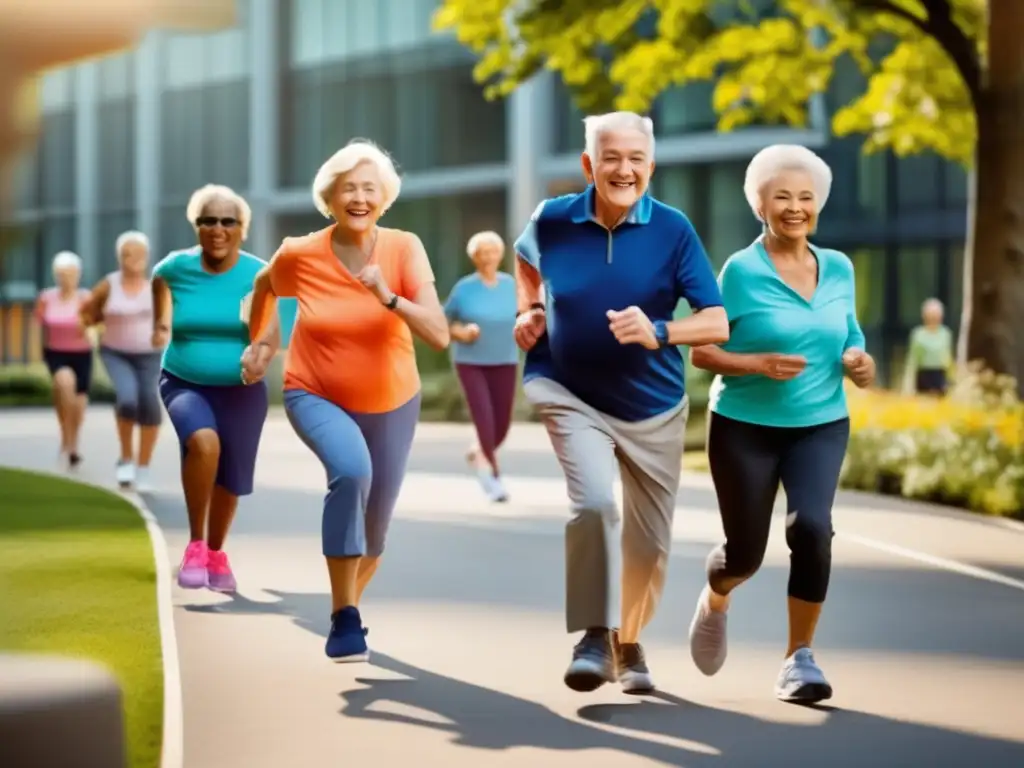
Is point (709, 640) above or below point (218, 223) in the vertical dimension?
below

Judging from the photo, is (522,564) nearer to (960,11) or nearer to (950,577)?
(950,577)

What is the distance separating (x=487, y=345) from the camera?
51.9 ft

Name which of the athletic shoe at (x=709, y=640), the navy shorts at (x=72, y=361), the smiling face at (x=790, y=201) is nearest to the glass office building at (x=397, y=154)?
the navy shorts at (x=72, y=361)

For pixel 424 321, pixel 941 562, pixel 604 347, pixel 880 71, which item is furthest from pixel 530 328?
pixel 880 71

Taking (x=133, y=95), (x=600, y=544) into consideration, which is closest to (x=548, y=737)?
(x=600, y=544)

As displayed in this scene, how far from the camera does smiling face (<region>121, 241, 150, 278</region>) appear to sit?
54.1 ft

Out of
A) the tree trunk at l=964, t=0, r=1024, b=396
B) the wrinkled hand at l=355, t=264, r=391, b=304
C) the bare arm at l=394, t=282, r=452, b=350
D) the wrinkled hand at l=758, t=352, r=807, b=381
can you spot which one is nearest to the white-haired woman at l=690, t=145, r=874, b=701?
the wrinkled hand at l=758, t=352, r=807, b=381

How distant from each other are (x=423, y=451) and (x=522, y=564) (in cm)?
1179

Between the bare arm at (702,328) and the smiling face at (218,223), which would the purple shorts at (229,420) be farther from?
the bare arm at (702,328)

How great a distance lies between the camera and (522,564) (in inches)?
474

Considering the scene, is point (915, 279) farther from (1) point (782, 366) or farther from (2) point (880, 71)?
(1) point (782, 366)

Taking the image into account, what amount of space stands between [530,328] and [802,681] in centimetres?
144

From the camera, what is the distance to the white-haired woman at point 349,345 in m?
7.87

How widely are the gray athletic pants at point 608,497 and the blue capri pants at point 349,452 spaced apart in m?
0.81
